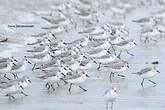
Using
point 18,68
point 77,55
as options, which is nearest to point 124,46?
point 77,55

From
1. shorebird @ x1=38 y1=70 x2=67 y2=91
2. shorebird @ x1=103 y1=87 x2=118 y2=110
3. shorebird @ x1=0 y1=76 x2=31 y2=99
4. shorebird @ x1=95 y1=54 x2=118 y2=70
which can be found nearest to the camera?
shorebird @ x1=103 y1=87 x2=118 y2=110

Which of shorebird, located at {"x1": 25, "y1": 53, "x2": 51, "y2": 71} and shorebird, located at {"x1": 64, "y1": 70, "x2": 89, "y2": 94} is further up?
shorebird, located at {"x1": 25, "y1": 53, "x2": 51, "y2": 71}

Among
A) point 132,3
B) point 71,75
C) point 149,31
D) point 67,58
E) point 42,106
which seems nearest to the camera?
point 42,106

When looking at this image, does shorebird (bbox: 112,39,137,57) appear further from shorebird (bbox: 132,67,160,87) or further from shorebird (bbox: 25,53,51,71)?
shorebird (bbox: 132,67,160,87)

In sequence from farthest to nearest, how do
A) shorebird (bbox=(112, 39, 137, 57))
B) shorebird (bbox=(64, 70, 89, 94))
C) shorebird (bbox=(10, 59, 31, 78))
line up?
1. shorebird (bbox=(112, 39, 137, 57))
2. shorebird (bbox=(10, 59, 31, 78))
3. shorebird (bbox=(64, 70, 89, 94))

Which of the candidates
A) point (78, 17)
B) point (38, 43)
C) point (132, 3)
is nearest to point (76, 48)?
point (38, 43)

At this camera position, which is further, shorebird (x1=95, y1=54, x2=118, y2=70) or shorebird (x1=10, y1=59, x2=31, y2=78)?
shorebird (x1=95, y1=54, x2=118, y2=70)

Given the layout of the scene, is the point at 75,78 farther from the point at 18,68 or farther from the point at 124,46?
the point at 124,46

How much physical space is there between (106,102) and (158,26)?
1170 centimetres

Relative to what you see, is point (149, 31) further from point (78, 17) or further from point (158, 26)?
point (78, 17)

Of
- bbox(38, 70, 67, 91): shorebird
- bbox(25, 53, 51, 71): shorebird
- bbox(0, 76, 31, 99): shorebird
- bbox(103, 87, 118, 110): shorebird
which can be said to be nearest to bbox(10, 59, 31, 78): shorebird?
bbox(25, 53, 51, 71): shorebird

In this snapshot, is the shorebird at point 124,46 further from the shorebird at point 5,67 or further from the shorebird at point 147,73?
the shorebird at point 5,67

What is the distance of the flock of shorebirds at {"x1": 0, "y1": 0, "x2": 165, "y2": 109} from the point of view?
727 inches

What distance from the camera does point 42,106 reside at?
17000 millimetres
